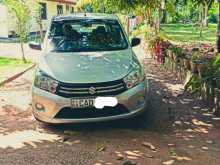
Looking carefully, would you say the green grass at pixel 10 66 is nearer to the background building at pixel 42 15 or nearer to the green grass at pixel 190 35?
the background building at pixel 42 15

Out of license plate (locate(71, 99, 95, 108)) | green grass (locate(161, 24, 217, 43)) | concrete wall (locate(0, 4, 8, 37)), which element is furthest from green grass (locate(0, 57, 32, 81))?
green grass (locate(161, 24, 217, 43))

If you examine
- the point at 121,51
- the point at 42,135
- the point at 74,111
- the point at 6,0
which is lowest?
the point at 42,135

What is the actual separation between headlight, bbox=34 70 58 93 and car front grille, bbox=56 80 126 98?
0.10 metres

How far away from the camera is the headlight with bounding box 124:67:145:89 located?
20.1 feet

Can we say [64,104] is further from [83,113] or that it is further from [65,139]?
[65,139]

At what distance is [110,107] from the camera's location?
19.9ft

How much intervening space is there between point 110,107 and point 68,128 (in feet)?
3.11

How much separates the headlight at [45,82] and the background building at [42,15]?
35.9ft

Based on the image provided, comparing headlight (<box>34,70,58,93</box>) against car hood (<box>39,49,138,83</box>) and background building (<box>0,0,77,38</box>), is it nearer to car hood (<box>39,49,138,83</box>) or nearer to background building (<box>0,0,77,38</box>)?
car hood (<box>39,49,138,83</box>)

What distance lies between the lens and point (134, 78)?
20.5 ft

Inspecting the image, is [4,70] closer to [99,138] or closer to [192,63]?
[192,63]

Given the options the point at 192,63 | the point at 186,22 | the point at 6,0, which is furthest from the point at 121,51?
the point at 186,22

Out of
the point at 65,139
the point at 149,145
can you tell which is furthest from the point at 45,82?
the point at 149,145

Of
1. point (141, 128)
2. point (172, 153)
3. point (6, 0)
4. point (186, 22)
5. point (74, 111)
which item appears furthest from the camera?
point (186, 22)
